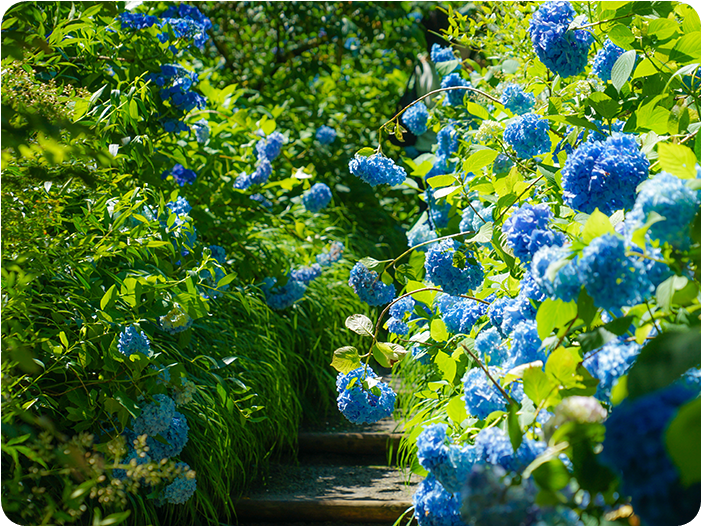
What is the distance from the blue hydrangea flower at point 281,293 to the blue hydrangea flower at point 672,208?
2.04 metres

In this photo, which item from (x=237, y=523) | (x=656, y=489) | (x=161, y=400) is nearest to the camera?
(x=656, y=489)

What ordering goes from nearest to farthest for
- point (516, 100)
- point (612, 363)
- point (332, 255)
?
point (612, 363) → point (516, 100) → point (332, 255)

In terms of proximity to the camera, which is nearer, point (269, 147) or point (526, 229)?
point (526, 229)

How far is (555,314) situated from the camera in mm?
886

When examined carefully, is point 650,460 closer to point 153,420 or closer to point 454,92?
point 153,420

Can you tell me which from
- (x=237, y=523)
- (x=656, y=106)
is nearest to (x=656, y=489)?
(x=656, y=106)

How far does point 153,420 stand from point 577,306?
4.20 ft

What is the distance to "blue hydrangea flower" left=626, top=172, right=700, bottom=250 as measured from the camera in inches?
29.7

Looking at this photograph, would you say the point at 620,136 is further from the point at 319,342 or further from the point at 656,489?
the point at 319,342

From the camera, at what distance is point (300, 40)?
4.50 metres

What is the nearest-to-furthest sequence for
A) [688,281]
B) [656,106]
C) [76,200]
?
[688,281]
[656,106]
[76,200]

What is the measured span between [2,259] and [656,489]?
4.60 feet

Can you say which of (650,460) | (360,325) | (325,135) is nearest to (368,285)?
(360,325)

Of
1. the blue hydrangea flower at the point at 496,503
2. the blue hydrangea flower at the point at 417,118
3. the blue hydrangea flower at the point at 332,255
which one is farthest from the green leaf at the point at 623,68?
the blue hydrangea flower at the point at 332,255
